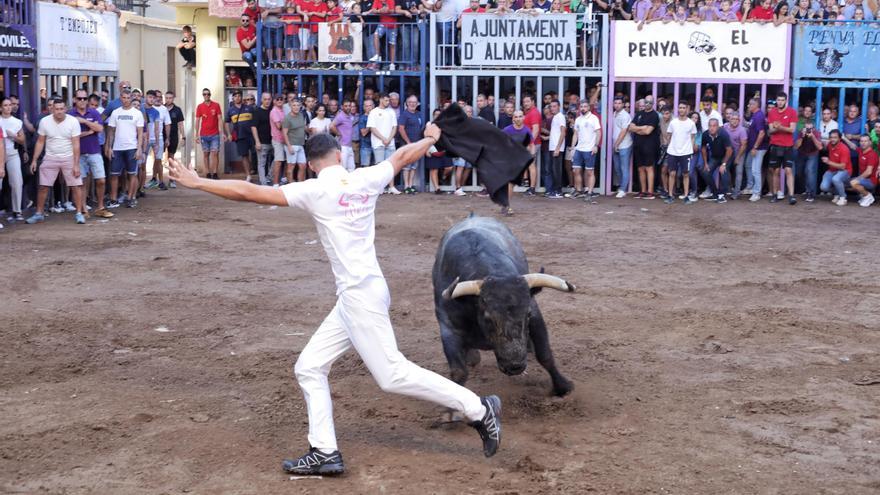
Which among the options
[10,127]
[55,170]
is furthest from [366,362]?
[10,127]

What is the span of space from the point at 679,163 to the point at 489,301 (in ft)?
44.3

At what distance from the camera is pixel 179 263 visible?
43.7 ft

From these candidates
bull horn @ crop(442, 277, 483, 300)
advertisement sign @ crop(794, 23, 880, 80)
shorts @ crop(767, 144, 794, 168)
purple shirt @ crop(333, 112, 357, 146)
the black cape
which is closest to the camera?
bull horn @ crop(442, 277, 483, 300)

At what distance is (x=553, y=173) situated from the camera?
2073 cm

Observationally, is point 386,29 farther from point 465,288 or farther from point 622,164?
point 465,288

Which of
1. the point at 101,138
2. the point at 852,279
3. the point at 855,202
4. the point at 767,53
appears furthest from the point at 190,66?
the point at 852,279

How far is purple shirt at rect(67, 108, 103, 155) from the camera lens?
17.0 m

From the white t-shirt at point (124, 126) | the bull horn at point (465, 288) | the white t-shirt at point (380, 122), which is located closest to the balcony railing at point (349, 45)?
the white t-shirt at point (380, 122)

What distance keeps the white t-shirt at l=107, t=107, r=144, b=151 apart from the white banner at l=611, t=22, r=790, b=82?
29.4 ft

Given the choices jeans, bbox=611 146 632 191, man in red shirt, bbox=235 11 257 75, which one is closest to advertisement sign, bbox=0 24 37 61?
man in red shirt, bbox=235 11 257 75

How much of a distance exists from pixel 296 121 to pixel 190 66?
20.4 feet

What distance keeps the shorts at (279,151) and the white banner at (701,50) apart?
6.55 m

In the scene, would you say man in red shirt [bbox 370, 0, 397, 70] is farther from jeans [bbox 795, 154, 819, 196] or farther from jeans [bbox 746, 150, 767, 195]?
jeans [bbox 795, 154, 819, 196]

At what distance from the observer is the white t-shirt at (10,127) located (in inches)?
625
